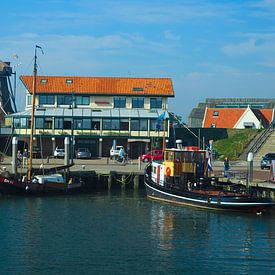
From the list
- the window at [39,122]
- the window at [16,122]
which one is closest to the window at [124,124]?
the window at [39,122]

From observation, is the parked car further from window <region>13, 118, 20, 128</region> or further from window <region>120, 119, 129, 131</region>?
window <region>13, 118, 20, 128</region>

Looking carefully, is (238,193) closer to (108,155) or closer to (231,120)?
(108,155)

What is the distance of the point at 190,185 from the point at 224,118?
49889mm

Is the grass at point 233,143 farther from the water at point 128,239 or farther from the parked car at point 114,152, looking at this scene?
the water at point 128,239

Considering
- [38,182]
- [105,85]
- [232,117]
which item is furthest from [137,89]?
[38,182]

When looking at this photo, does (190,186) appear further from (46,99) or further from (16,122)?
(46,99)

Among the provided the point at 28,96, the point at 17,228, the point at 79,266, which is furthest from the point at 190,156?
the point at 28,96

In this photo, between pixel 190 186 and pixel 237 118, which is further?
pixel 237 118

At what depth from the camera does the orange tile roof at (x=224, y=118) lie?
306 ft

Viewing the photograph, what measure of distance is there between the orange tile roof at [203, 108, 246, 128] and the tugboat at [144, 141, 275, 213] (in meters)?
44.8

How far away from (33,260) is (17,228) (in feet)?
23.9

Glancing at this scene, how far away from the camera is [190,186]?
4609cm

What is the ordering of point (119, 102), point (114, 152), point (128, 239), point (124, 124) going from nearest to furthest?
point (128, 239), point (114, 152), point (124, 124), point (119, 102)

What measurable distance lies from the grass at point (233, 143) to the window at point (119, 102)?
12401 mm
